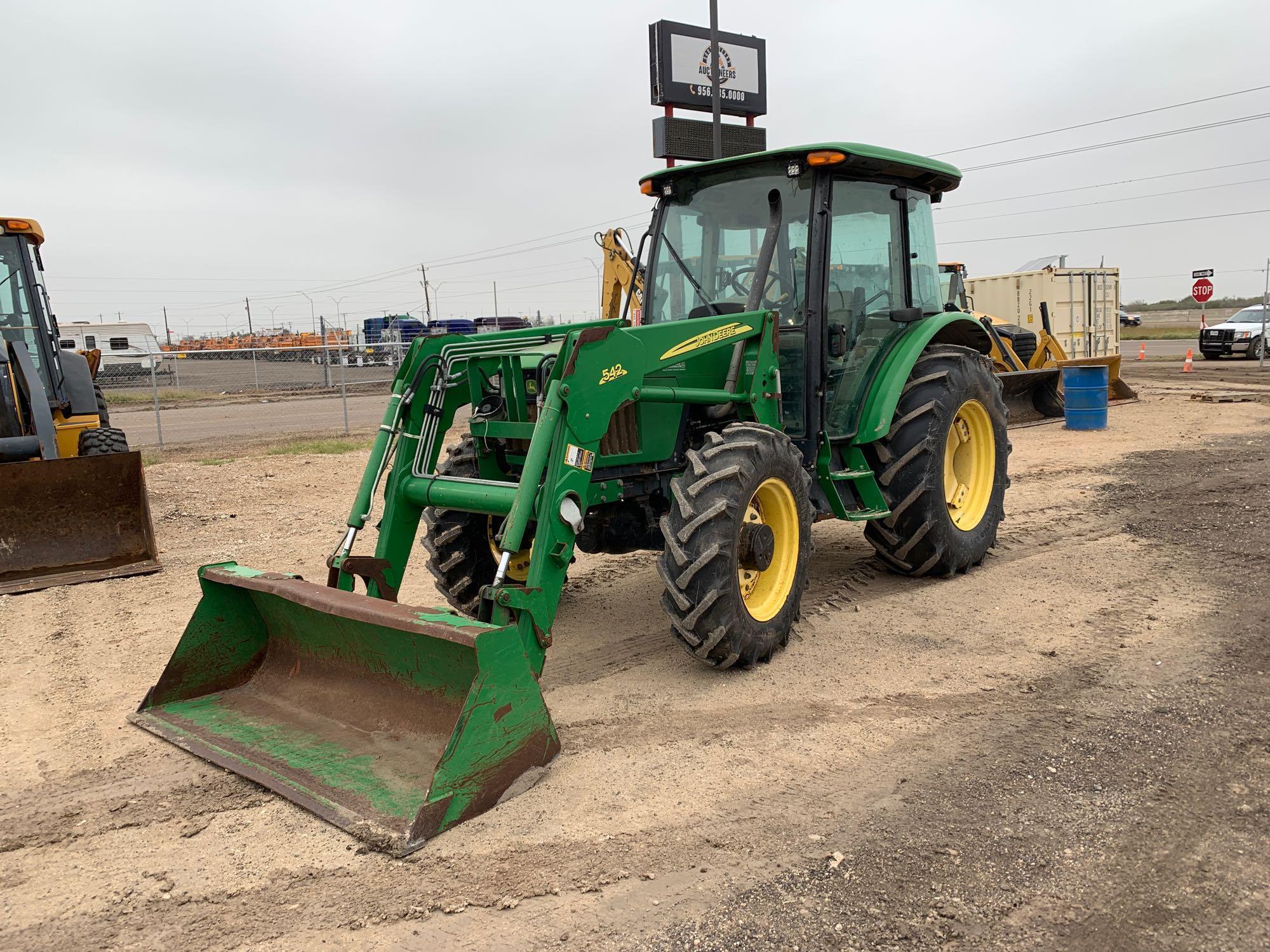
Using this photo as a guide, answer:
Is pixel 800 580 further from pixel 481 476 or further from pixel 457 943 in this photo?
pixel 457 943

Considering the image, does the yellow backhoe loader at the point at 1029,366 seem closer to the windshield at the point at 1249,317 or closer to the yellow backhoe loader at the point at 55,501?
the yellow backhoe loader at the point at 55,501

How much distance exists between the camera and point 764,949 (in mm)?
2703

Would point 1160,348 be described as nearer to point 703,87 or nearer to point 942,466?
point 703,87

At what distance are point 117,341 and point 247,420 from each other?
1797 cm

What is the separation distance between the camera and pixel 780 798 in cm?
358

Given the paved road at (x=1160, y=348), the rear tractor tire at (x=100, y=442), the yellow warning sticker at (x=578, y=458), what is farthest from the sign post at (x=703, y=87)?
the paved road at (x=1160, y=348)

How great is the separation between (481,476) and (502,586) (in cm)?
144

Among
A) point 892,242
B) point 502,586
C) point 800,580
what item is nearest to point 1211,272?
point 892,242

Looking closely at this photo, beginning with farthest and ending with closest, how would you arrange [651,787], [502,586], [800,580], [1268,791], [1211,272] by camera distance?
[1211,272]
[800,580]
[502,586]
[651,787]
[1268,791]

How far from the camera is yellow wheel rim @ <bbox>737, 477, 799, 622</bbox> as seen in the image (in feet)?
16.1

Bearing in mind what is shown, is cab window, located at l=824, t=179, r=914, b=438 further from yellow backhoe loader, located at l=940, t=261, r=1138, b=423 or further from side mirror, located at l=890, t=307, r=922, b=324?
yellow backhoe loader, located at l=940, t=261, r=1138, b=423

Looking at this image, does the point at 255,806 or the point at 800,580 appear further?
the point at 800,580

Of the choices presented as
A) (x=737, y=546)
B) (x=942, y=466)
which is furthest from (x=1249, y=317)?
(x=737, y=546)

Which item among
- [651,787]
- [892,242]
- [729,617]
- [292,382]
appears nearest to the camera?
[651,787]
